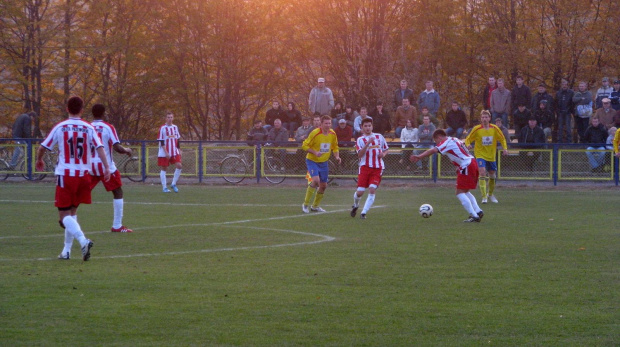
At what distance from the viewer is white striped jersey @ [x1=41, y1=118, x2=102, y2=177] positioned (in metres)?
9.10

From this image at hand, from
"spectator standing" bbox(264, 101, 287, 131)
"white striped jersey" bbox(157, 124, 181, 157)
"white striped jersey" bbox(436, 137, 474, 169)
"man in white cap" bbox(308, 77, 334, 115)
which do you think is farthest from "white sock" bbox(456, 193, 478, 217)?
"spectator standing" bbox(264, 101, 287, 131)

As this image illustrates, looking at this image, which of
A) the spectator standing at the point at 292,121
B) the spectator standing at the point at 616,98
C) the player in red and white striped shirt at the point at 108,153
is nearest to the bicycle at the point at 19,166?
the spectator standing at the point at 292,121

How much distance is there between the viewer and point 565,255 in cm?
964

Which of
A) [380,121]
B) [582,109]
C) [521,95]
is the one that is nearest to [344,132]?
[380,121]

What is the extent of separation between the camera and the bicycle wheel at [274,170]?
24.6 metres

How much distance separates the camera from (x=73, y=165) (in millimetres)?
9117

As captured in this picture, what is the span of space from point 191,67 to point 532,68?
14.0m

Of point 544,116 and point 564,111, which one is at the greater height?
point 564,111

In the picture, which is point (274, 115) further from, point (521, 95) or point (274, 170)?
point (521, 95)

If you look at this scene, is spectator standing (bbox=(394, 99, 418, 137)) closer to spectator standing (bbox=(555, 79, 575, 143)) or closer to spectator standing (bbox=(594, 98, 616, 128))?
spectator standing (bbox=(555, 79, 575, 143))

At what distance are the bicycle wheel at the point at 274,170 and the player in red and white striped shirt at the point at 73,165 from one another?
15472 millimetres

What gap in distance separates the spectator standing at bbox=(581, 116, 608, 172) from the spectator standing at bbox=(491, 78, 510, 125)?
244 centimetres

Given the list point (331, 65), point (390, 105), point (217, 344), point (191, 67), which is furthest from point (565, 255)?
point (191, 67)

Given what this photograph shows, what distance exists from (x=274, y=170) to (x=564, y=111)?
9.03 metres
